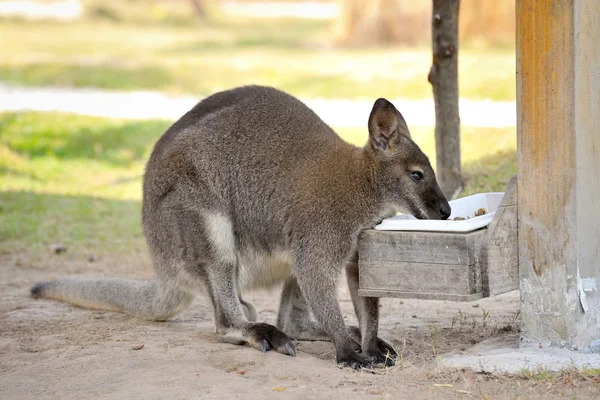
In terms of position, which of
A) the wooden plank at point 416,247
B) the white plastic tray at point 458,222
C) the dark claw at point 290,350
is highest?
the white plastic tray at point 458,222

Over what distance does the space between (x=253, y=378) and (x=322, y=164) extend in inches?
54.8

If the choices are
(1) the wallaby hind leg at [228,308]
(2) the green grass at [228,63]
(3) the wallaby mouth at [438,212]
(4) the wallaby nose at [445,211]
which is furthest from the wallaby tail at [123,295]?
(2) the green grass at [228,63]

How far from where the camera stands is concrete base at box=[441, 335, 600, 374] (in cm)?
452

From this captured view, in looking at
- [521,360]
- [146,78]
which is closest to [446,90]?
[521,360]

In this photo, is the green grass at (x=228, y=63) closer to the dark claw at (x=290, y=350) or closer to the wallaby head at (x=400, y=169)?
the wallaby head at (x=400, y=169)

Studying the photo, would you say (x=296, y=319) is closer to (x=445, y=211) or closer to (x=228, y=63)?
(x=445, y=211)

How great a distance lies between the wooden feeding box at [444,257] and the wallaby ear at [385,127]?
0.47 meters

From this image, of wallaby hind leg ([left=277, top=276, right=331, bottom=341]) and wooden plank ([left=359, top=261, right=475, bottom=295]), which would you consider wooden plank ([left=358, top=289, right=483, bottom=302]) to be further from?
wallaby hind leg ([left=277, top=276, right=331, bottom=341])

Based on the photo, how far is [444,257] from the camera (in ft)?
15.7

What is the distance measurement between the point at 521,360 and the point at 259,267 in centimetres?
181

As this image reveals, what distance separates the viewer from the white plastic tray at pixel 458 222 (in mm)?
4742

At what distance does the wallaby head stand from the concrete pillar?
574mm

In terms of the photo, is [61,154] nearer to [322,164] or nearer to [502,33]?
[322,164]

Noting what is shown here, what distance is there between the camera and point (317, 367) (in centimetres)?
495
